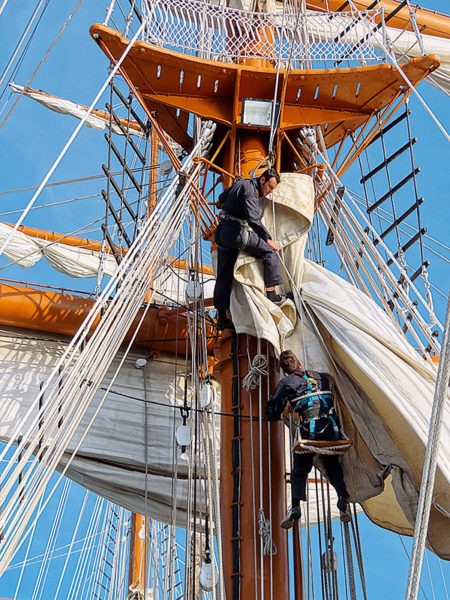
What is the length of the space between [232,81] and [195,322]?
218cm

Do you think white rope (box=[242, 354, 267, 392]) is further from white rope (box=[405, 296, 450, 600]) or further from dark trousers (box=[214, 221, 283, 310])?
white rope (box=[405, 296, 450, 600])

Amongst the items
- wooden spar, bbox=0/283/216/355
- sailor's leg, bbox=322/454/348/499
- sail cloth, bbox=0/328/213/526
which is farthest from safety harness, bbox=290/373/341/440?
wooden spar, bbox=0/283/216/355

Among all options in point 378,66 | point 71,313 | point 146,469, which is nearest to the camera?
point 378,66

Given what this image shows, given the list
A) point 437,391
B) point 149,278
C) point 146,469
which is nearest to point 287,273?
point 149,278

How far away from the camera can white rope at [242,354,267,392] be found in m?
6.62

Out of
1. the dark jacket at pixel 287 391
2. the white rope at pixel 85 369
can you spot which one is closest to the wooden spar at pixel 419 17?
the white rope at pixel 85 369

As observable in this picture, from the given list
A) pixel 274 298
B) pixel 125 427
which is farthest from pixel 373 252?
pixel 125 427

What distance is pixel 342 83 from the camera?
8.20 meters

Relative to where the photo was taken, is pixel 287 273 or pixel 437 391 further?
pixel 287 273

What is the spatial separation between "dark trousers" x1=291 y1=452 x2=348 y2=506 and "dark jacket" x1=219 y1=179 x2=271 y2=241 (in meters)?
1.65

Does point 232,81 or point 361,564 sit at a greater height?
point 232,81

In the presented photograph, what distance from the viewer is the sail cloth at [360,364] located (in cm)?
569

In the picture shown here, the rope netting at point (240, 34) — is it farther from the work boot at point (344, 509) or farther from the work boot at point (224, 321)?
the work boot at point (344, 509)

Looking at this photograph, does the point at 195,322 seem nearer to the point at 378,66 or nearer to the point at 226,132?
the point at 226,132
